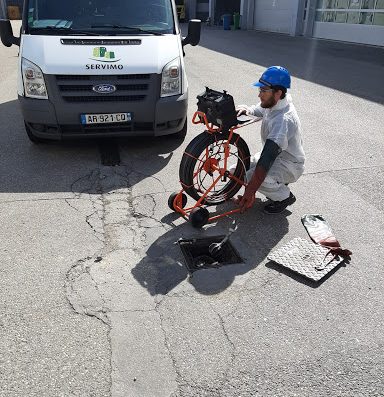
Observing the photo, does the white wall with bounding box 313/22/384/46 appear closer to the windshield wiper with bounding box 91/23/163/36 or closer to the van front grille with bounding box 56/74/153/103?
the windshield wiper with bounding box 91/23/163/36

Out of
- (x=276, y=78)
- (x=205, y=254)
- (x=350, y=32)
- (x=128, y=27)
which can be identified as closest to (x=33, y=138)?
(x=128, y=27)

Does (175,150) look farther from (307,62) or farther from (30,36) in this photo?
(307,62)

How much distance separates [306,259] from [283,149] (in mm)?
1028

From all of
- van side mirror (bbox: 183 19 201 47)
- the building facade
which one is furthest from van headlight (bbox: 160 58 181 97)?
the building facade

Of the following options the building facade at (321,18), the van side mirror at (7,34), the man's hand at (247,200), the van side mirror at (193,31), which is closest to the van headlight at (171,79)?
the van side mirror at (193,31)

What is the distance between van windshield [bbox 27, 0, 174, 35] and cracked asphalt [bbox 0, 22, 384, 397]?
65.9 inches

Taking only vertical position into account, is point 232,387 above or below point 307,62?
above

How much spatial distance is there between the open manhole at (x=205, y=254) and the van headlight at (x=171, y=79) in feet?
7.85

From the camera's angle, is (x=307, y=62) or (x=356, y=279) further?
(x=307, y=62)

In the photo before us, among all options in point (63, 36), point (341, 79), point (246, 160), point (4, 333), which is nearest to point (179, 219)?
point (246, 160)

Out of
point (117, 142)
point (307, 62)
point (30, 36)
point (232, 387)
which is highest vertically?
point (30, 36)

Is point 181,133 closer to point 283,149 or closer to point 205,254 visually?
point 283,149

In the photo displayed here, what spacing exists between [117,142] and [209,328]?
3.90 meters

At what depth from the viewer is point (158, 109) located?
204 inches
